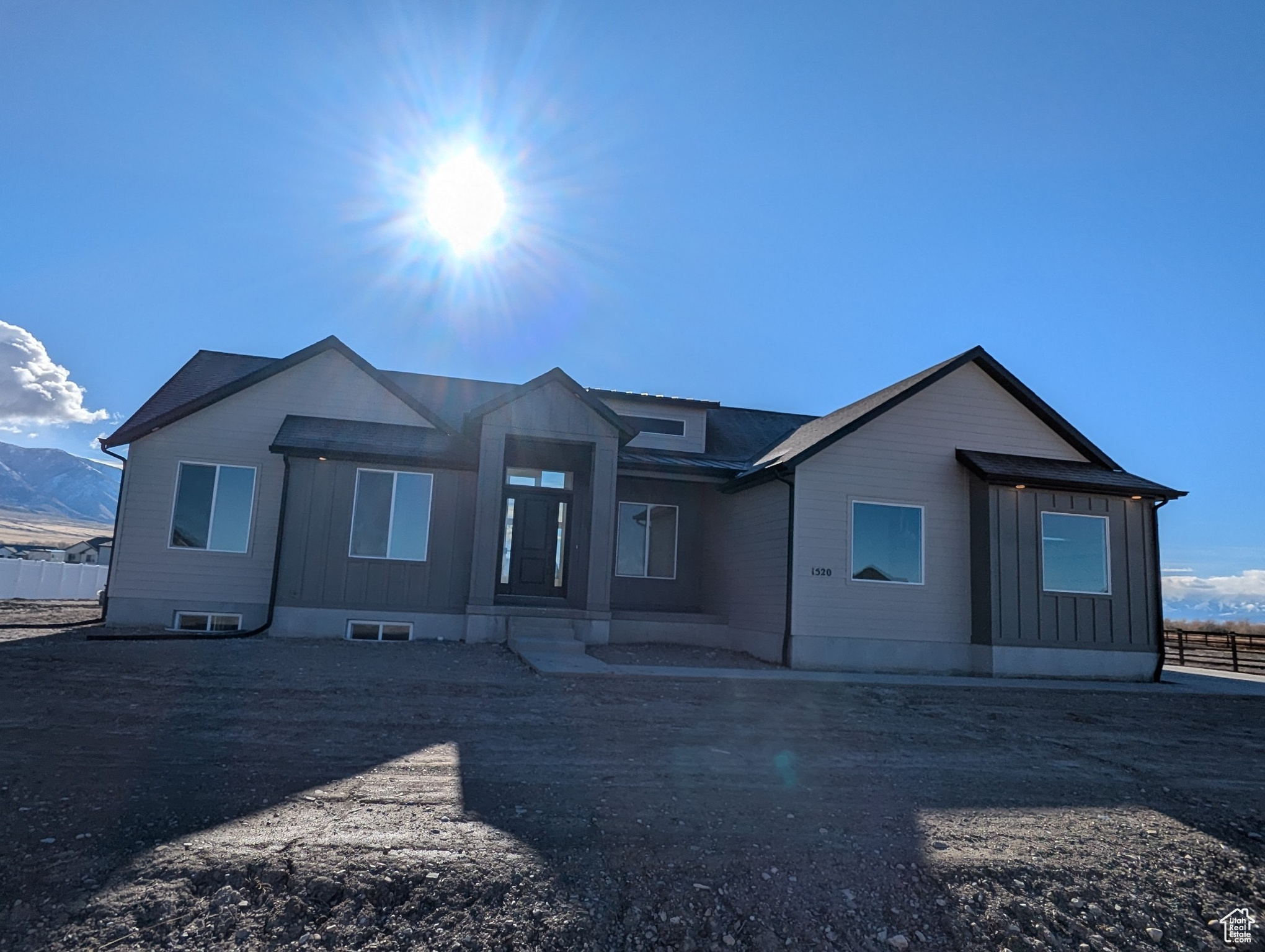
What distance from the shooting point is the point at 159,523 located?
Result: 496 inches

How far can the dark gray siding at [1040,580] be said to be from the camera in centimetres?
1247

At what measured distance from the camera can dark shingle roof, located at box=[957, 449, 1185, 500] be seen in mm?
12539

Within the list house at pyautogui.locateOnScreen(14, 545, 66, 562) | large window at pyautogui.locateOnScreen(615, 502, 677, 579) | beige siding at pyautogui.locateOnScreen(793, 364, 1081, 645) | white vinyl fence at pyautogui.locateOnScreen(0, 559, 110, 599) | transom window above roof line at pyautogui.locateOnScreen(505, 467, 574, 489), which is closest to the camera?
beige siding at pyautogui.locateOnScreen(793, 364, 1081, 645)

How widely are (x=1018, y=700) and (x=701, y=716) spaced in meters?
4.41

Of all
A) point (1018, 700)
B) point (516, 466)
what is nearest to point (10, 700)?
point (516, 466)

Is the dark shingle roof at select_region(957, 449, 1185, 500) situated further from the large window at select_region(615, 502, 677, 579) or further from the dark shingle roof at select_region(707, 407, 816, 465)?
the large window at select_region(615, 502, 677, 579)

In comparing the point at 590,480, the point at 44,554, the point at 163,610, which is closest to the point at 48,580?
the point at 163,610

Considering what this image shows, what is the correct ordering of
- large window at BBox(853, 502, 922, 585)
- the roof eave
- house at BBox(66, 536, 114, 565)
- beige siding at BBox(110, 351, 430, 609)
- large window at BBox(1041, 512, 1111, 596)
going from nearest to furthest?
the roof eave, beige siding at BBox(110, 351, 430, 609), large window at BBox(853, 502, 922, 585), large window at BBox(1041, 512, 1111, 596), house at BBox(66, 536, 114, 565)

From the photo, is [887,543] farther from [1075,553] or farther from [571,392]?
[571,392]

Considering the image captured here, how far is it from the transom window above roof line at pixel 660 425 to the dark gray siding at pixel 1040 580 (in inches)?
231

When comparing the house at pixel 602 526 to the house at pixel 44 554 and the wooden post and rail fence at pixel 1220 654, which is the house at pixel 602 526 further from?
the house at pixel 44 554

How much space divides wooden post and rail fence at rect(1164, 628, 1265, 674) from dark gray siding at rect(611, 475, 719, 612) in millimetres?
9726

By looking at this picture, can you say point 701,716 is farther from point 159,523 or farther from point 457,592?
point 159,523

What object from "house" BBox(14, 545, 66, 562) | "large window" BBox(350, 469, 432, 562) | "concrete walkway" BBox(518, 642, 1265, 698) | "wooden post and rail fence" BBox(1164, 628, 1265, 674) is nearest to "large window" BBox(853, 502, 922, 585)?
"concrete walkway" BBox(518, 642, 1265, 698)
